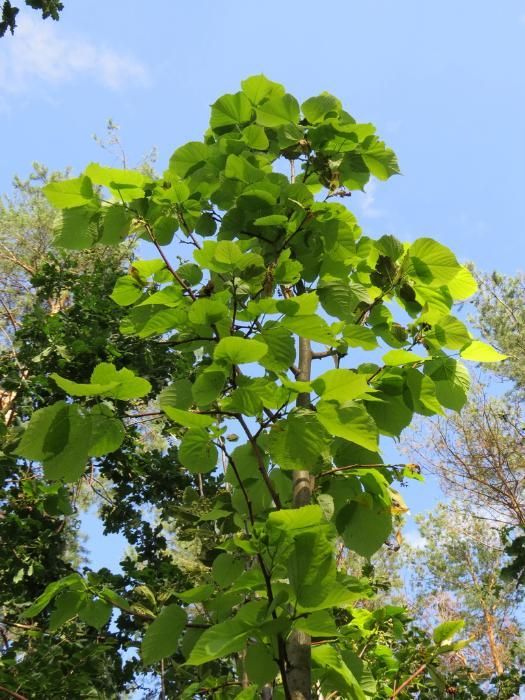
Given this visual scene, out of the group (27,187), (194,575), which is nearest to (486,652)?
(194,575)

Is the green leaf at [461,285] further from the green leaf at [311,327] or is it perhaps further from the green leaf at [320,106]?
the green leaf at [320,106]

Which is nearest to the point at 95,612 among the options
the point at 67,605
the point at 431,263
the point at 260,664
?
the point at 67,605

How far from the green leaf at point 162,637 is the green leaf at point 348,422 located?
0.41 m

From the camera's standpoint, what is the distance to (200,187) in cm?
130

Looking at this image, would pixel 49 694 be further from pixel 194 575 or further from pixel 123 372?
pixel 123 372

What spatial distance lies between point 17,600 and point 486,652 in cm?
1274

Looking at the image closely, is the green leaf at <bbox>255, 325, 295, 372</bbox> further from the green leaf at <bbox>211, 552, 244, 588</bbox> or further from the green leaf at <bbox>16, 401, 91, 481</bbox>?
the green leaf at <bbox>211, 552, 244, 588</bbox>

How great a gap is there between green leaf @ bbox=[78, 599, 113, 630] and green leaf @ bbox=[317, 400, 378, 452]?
0.53 metres

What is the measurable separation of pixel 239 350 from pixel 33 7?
3239mm

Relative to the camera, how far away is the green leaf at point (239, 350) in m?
0.85

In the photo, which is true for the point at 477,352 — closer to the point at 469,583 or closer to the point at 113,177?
the point at 113,177

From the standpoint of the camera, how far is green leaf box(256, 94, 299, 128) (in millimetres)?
1460

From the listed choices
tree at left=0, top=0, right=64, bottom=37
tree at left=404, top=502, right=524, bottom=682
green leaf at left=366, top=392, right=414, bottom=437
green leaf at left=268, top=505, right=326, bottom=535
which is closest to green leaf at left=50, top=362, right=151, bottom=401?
green leaf at left=268, top=505, right=326, bottom=535

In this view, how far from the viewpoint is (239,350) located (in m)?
0.87
